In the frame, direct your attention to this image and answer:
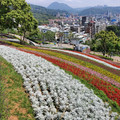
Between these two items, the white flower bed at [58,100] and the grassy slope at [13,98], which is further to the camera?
the white flower bed at [58,100]

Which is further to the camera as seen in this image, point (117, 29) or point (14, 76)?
point (117, 29)

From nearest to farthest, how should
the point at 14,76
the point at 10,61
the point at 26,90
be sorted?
the point at 26,90 → the point at 14,76 → the point at 10,61

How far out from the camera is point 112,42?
147 feet

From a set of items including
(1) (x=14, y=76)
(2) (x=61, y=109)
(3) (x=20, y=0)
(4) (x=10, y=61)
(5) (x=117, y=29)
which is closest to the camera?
(2) (x=61, y=109)

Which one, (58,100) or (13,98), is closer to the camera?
(13,98)

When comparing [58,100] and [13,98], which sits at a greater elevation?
[13,98]

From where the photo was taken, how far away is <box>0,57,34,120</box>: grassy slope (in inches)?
294

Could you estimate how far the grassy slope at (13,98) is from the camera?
24.5 feet

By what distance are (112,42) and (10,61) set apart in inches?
1501

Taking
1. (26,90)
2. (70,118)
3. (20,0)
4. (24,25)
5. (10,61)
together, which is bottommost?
(70,118)

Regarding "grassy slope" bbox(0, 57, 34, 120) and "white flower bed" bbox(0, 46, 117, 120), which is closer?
"grassy slope" bbox(0, 57, 34, 120)

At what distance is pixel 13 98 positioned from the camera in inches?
346

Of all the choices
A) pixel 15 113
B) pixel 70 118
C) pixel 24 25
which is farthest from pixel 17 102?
pixel 24 25

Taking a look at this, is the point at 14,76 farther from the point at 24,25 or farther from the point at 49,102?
the point at 24,25
